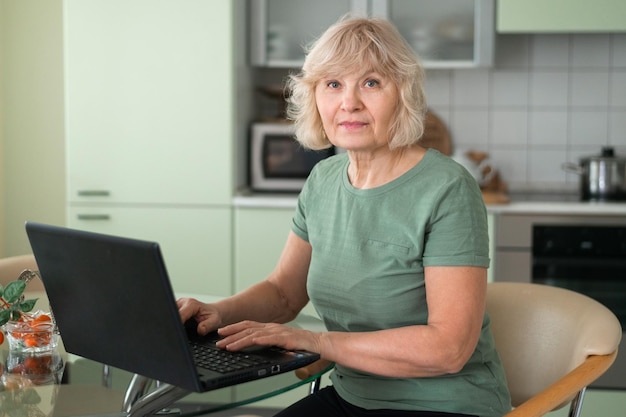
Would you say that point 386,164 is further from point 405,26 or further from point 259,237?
point 405,26

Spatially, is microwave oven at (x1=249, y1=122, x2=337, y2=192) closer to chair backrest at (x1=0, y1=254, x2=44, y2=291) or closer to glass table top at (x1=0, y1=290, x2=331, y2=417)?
chair backrest at (x1=0, y1=254, x2=44, y2=291)

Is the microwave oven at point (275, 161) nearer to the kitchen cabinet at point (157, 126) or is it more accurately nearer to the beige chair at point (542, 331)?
the kitchen cabinet at point (157, 126)

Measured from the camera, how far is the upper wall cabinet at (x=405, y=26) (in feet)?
11.8

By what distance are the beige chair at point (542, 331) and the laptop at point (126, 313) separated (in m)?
0.38

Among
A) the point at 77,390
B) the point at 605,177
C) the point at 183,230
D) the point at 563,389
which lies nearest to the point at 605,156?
the point at 605,177

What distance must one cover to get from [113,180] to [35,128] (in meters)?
0.66

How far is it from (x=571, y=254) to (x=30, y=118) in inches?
87.4

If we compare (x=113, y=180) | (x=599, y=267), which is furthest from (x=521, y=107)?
(x=113, y=180)

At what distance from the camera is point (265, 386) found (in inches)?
62.2

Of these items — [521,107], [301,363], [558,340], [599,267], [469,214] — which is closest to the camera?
[301,363]

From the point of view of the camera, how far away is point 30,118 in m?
4.02

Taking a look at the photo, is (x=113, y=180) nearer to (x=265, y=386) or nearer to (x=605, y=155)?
(x=605, y=155)

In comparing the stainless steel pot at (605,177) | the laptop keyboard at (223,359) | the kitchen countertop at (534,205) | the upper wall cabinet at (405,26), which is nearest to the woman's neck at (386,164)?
the laptop keyboard at (223,359)

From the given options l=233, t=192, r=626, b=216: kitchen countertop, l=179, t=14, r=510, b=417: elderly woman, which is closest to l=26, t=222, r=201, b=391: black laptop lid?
l=179, t=14, r=510, b=417: elderly woman
